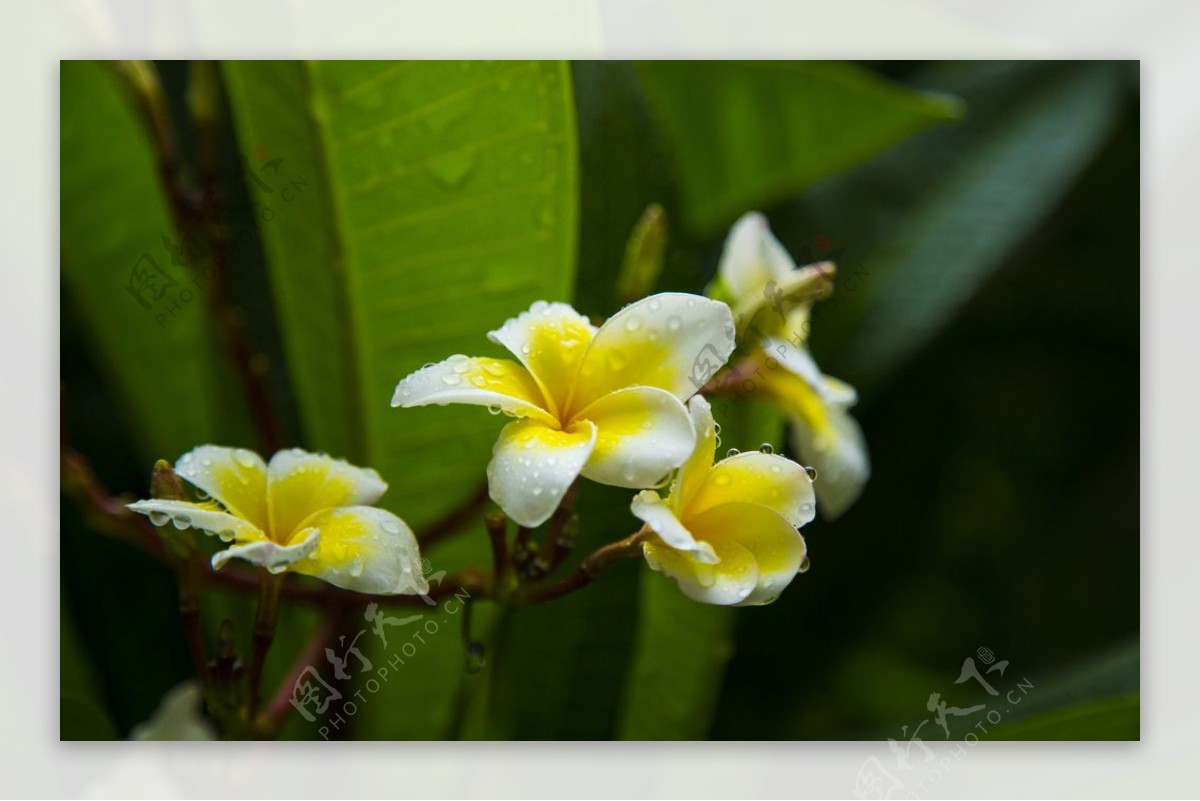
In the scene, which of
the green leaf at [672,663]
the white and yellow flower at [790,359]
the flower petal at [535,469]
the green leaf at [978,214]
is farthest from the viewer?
the green leaf at [978,214]

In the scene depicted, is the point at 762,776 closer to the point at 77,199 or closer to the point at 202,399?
the point at 202,399

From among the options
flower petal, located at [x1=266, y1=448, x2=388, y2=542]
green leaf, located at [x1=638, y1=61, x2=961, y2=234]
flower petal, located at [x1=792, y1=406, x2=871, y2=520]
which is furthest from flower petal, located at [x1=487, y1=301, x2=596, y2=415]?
green leaf, located at [x1=638, y1=61, x2=961, y2=234]

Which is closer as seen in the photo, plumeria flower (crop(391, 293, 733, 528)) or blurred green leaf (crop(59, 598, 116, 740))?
plumeria flower (crop(391, 293, 733, 528))

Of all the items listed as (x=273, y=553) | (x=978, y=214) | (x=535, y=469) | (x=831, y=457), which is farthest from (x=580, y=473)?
(x=978, y=214)

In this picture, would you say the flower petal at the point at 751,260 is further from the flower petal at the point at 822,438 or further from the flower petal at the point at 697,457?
the flower petal at the point at 697,457

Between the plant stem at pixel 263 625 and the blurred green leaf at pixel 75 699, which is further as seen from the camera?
the blurred green leaf at pixel 75 699

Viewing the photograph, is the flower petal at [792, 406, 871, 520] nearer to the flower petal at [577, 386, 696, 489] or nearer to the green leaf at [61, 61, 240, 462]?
the flower petal at [577, 386, 696, 489]

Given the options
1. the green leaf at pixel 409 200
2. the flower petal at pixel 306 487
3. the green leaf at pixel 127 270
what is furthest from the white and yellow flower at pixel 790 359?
the green leaf at pixel 127 270

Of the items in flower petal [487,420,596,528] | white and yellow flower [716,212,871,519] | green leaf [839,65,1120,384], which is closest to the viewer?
flower petal [487,420,596,528]
